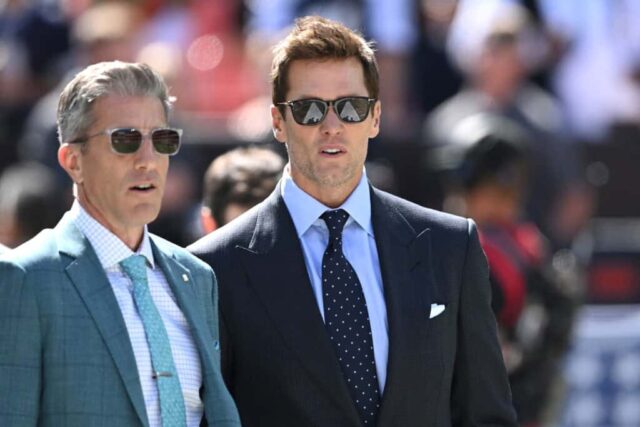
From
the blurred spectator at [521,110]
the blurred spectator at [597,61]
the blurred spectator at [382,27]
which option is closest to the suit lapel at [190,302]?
the blurred spectator at [521,110]

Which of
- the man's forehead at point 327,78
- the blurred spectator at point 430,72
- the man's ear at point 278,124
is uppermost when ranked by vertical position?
the blurred spectator at point 430,72

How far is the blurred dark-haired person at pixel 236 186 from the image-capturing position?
5.86 metres

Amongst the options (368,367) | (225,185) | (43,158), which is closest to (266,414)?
(368,367)

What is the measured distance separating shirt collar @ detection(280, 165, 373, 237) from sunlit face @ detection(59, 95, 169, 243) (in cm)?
72

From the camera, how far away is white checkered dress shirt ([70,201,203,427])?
421 cm

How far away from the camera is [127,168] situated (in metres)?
4.34

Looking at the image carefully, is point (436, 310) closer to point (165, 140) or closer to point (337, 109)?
point (337, 109)

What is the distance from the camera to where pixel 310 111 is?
4953 millimetres

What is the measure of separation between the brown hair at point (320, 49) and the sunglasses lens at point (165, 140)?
69 cm

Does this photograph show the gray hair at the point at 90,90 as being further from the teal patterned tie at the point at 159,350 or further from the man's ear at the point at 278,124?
the man's ear at the point at 278,124

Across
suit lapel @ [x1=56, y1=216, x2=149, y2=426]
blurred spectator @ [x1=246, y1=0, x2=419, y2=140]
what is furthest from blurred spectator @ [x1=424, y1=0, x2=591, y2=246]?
suit lapel @ [x1=56, y1=216, x2=149, y2=426]

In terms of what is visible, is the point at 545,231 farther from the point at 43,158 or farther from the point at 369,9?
the point at 43,158

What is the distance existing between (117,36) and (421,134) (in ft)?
6.62

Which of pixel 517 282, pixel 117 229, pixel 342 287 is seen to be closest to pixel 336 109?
pixel 342 287
